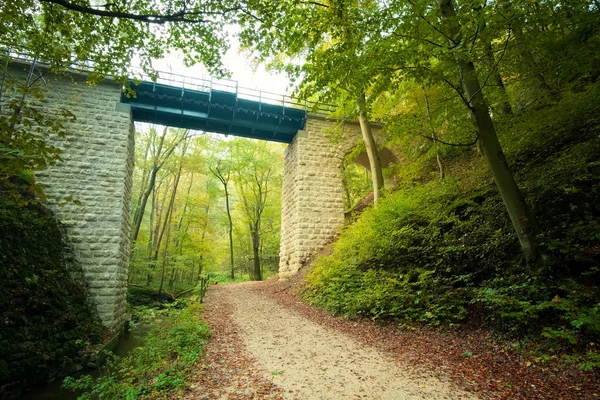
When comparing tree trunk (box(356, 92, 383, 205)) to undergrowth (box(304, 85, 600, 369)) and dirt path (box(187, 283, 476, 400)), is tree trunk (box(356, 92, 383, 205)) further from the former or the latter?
dirt path (box(187, 283, 476, 400))

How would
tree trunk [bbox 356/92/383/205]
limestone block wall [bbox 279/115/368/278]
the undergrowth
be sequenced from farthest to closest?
1. limestone block wall [bbox 279/115/368/278]
2. tree trunk [bbox 356/92/383/205]
3. the undergrowth

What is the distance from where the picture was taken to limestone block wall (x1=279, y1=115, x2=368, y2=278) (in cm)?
1102

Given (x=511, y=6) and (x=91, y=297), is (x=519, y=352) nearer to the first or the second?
(x=511, y=6)

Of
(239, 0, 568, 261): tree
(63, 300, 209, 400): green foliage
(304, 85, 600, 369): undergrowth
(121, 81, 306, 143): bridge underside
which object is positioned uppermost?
(121, 81, 306, 143): bridge underside

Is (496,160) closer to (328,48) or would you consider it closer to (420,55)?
(420,55)

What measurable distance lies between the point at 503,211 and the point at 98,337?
27.9ft

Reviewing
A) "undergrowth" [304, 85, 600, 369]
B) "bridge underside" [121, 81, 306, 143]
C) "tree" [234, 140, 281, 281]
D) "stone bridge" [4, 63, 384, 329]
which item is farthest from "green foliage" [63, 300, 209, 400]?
"tree" [234, 140, 281, 281]

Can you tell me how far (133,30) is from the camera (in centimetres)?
434

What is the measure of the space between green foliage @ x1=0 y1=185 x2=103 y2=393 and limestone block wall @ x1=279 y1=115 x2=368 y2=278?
639 cm

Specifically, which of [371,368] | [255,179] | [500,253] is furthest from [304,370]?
[255,179]

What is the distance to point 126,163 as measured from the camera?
28.2ft

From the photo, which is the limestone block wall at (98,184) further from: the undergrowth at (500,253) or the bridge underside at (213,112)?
the undergrowth at (500,253)

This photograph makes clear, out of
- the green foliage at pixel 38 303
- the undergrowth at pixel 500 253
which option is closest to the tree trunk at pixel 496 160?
the undergrowth at pixel 500 253

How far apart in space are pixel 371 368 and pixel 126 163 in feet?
27.4
